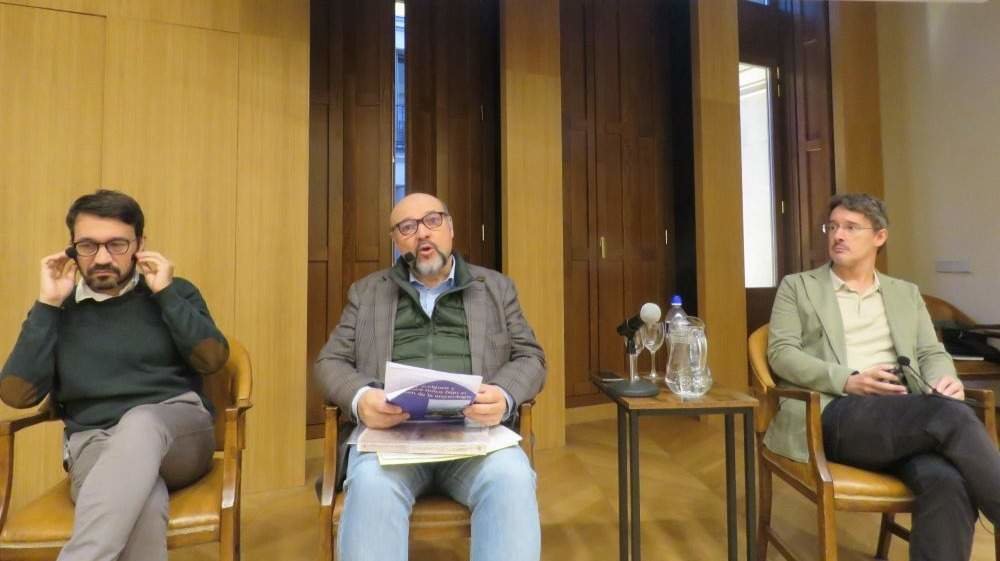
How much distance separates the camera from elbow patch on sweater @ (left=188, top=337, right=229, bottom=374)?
1560mm

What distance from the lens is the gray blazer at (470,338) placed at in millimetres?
1589

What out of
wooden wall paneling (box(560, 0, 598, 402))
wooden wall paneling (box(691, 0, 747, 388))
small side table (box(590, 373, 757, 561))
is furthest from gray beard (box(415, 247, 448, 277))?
wooden wall paneling (box(691, 0, 747, 388))

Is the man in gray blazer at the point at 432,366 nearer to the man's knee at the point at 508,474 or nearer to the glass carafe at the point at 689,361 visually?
the man's knee at the point at 508,474

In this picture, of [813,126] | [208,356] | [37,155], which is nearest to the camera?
[208,356]

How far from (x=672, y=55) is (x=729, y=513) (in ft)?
11.7

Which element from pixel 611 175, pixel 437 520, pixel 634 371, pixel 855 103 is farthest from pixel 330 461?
pixel 855 103

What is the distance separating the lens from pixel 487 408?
140cm

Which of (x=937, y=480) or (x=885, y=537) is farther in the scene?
(x=885, y=537)

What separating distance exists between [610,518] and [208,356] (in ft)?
5.62

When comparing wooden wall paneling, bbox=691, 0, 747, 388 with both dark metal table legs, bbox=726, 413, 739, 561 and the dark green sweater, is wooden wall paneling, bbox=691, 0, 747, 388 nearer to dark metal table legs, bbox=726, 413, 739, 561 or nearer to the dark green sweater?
dark metal table legs, bbox=726, 413, 739, 561

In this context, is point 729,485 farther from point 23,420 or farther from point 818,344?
point 23,420

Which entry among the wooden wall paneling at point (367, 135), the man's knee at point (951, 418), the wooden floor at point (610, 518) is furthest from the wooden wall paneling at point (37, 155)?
the man's knee at point (951, 418)

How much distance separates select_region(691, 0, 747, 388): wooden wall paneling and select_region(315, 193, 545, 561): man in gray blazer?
8.16 feet

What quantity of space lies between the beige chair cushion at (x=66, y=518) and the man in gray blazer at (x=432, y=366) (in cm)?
34
